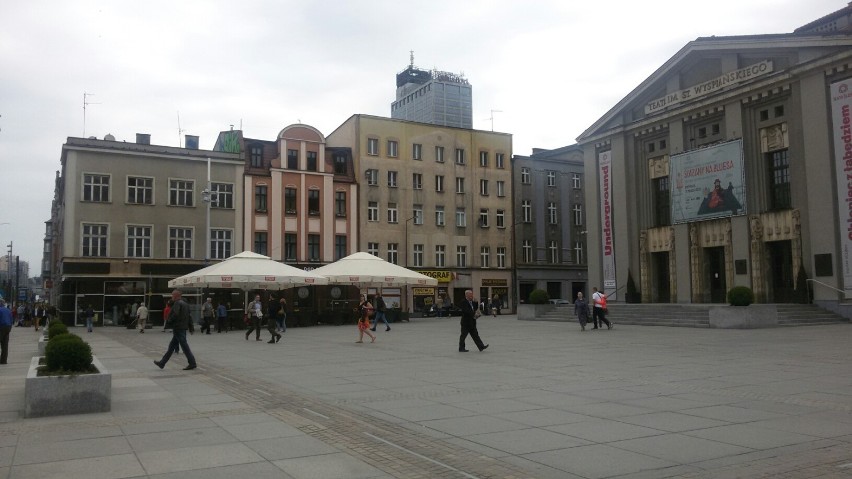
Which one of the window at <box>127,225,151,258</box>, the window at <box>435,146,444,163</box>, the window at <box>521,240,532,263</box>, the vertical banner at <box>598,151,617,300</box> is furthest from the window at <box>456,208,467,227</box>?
the window at <box>127,225,151,258</box>

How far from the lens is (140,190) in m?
46.5

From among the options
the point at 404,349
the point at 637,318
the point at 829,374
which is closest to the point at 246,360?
the point at 404,349

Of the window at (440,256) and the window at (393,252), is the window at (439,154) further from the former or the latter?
the window at (393,252)

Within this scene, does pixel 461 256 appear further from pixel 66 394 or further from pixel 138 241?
pixel 66 394

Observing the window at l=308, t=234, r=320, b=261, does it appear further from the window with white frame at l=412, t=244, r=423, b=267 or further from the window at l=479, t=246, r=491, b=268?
the window at l=479, t=246, r=491, b=268

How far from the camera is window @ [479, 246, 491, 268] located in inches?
2319

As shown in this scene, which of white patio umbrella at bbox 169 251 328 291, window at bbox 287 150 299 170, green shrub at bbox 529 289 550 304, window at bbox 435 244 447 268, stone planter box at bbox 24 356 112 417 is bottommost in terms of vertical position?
stone planter box at bbox 24 356 112 417

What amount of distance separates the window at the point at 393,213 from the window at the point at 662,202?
21.1m

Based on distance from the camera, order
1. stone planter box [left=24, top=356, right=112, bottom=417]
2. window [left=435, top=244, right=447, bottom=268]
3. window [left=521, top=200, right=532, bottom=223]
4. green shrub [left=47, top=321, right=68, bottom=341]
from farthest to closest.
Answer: window [left=521, top=200, right=532, bottom=223] < window [left=435, top=244, right=447, bottom=268] < green shrub [left=47, top=321, right=68, bottom=341] < stone planter box [left=24, top=356, right=112, bottom=417]

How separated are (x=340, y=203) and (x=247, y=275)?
22.2 meters

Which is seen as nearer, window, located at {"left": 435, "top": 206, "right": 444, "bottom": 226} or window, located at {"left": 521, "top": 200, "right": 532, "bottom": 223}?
window, located at {"left": 435, "top": 206, "right": 444, "bottom": 226}

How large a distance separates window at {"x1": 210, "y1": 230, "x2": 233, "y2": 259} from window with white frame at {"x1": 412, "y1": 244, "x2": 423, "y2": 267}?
14617mm

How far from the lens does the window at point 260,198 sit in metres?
50.2

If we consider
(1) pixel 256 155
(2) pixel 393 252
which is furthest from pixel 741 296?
(1) pixel 256 155
